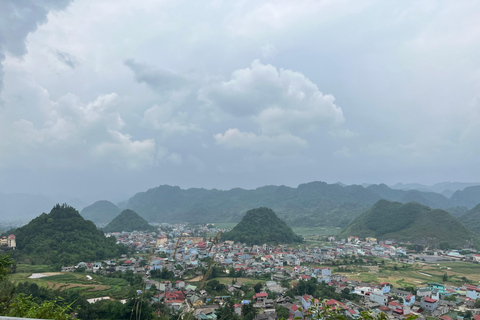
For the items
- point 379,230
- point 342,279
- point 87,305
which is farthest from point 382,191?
point 87,305

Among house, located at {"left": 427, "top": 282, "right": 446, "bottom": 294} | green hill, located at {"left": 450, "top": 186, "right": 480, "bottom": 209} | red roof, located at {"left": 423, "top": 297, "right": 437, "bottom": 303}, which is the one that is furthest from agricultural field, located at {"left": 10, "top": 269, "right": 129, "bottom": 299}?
green hill, located at {"left": 450, "top": 186, "right": 480, "bottom": 209}

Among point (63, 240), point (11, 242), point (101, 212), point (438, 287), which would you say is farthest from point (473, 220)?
point (101, 212)

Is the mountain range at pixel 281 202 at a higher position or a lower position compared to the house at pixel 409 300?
higher

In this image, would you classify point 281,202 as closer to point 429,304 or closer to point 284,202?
point 284,202

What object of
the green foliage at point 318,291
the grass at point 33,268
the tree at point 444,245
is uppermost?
the grass at point 33,268

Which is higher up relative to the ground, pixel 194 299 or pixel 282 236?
pixel 194 299

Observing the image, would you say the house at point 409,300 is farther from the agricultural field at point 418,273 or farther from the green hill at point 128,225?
the green hill at point 128,225

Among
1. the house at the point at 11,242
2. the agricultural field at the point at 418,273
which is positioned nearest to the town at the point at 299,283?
the agricultural field at the point at 418,273

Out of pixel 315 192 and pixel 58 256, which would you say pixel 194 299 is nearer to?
pixel 58 256
